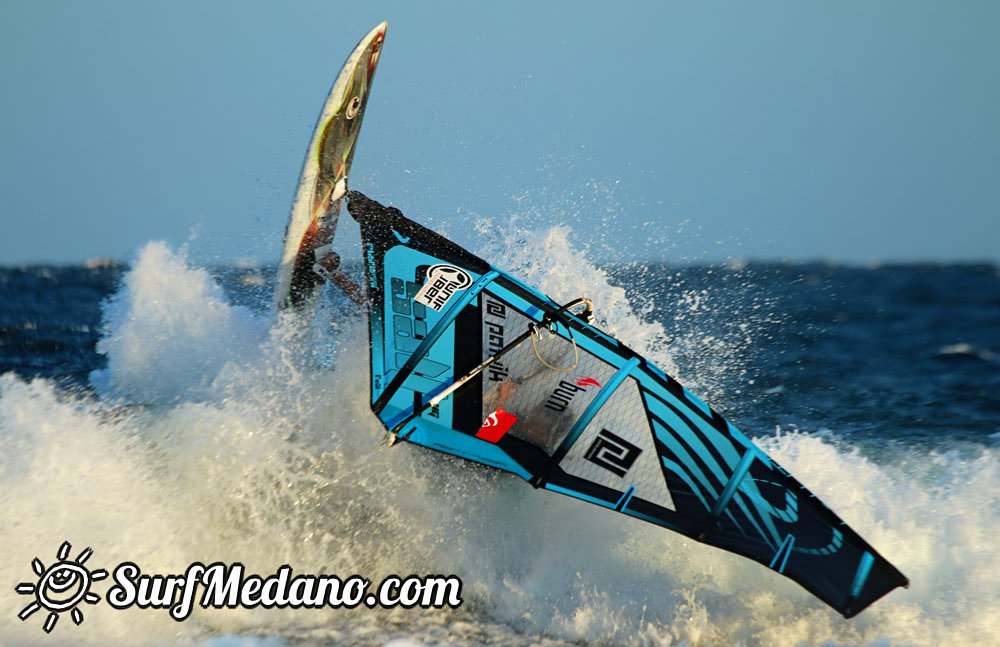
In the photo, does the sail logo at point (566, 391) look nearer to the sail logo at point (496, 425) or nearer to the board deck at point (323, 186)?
the sail logo at point (496, 425)

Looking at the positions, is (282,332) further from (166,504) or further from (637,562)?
(637,562)

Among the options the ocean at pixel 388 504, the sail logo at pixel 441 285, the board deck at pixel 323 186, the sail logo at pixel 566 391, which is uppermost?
the board deck at pixel 323 186

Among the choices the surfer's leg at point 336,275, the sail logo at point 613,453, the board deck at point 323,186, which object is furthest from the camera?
the surfer's leg at point 336,275

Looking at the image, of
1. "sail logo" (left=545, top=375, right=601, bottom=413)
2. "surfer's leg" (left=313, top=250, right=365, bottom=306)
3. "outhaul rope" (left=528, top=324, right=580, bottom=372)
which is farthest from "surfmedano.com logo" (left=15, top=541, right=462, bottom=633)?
"surfer's leg" (left=313, top=250, right=365, bottom=306)

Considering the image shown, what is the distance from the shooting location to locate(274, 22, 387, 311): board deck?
259 inches

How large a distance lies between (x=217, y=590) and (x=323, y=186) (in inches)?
142

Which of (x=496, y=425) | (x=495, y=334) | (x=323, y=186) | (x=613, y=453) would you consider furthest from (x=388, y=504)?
(x=323, y=186)

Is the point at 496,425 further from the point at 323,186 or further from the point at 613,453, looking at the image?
the point at 323,186

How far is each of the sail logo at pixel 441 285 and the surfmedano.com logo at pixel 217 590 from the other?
2.07 m

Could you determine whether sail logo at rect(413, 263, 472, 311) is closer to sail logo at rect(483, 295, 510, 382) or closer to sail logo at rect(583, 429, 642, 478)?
sail logo at rect(483, 295, 510, 382)

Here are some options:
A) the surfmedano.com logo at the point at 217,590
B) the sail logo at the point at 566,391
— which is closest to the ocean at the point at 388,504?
the surfmedano.com logo at the point at 217,590

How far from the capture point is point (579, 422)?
516 centimetres

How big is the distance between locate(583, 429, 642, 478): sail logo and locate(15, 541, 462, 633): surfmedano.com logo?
51.7 inches

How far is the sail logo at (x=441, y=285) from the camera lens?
5676mm
